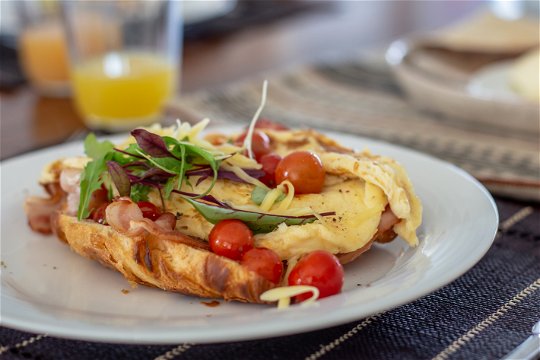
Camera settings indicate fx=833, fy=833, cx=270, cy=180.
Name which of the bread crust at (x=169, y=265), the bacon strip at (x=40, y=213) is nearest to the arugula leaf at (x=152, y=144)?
the bread crust at (x=169, y=265)

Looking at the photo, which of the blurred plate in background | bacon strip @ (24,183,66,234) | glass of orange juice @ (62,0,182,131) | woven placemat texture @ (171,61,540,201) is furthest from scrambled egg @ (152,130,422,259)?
glass of orange juice @ (62,0,182,131)

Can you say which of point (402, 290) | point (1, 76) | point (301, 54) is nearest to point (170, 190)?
point (402, 290)

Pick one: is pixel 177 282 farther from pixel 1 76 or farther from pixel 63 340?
pixel 1 76

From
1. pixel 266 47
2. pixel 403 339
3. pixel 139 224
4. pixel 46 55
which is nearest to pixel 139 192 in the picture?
pixel 139 224

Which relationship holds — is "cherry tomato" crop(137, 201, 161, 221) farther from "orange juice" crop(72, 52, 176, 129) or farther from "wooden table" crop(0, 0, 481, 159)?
"orange juice" crop(72, 52, 176, 129)

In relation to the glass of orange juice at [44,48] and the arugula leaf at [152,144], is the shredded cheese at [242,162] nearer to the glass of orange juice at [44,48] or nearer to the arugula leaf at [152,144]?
the arugula leaf at [152,144]

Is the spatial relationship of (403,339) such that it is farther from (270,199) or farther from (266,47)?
(266,47)
